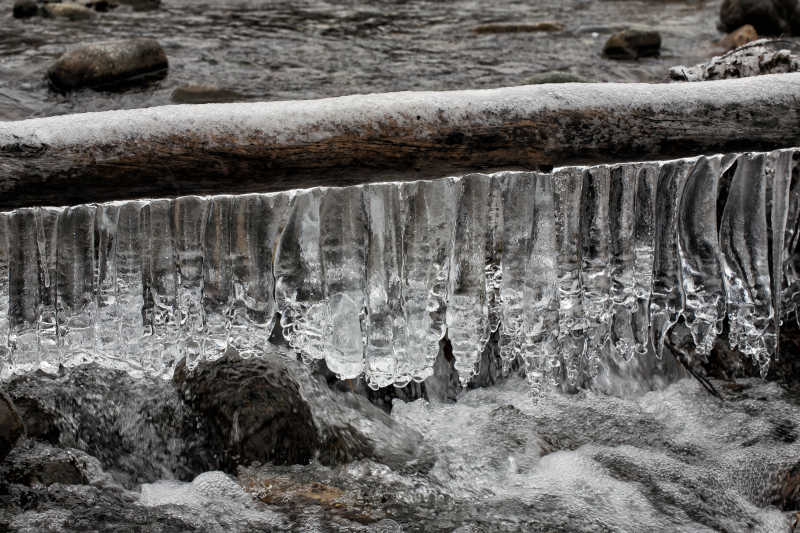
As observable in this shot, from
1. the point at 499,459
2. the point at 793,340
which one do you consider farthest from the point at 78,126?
the point at 793,340

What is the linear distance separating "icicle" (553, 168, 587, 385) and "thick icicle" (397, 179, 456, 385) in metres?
0.39

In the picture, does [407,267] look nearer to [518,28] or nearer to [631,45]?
[631,45]

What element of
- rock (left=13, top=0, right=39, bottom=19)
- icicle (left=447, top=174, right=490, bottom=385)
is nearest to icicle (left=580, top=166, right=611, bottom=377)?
icicle (left=447, top=174, right=490, bottom=385)

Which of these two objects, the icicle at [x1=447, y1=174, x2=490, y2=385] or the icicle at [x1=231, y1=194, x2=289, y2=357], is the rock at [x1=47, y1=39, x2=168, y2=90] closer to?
the icicle at [x1=231, y1=194, x2=289, y2=357]

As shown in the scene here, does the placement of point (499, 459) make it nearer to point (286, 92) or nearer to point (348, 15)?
point (286, 92)

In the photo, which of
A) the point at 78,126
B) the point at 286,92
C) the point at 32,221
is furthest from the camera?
the point at 286,92

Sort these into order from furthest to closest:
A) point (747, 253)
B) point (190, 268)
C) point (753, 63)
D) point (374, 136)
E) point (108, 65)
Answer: point (108, 65)
point (753, 63)
point (747, 253)
point (190, 268)
point (374, 136)

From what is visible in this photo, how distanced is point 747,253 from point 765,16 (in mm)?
6606

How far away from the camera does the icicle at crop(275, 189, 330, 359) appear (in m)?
2.89

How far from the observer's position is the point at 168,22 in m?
9.30

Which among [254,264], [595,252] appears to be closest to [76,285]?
[254,264]

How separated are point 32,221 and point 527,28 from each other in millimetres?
7361

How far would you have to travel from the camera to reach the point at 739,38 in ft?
28.0

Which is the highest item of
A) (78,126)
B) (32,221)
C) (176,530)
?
(78,126)
